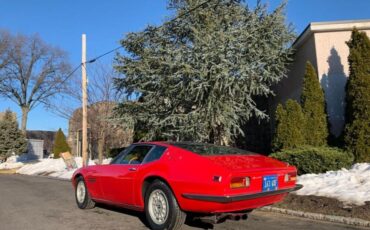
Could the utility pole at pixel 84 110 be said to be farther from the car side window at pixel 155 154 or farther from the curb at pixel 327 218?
the car side window at pixel 155 154

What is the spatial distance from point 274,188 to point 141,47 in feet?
39.3

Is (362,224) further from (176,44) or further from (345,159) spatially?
(176,44)

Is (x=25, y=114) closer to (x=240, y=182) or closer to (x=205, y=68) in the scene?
(x=205, y=68)

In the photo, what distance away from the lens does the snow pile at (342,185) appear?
8.32 metres

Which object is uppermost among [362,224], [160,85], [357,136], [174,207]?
[160,85]

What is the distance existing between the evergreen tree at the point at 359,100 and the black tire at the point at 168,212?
26.6 feet

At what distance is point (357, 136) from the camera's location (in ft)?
41.2

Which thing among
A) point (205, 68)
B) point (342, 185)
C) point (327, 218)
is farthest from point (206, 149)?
point (205, 68)

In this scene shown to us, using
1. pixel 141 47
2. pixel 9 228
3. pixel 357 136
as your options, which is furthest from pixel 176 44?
pixel 9 228

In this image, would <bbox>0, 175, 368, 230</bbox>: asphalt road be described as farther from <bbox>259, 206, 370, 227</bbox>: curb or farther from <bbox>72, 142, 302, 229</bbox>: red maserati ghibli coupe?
<bbox>72, 142, 302, 229</bbox>: red maserati ghibli coupe

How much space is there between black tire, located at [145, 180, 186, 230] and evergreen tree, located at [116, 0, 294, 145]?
7492 mm

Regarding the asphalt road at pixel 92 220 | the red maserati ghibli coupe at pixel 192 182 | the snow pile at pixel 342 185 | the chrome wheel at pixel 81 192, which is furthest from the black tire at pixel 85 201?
the snow pile at pixel 342 185

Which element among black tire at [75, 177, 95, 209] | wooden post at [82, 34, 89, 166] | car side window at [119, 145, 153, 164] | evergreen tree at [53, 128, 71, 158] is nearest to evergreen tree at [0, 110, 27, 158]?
evergreen tree at [53, 128, 71, 158]

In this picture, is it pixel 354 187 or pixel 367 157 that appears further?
pixel 367 157
